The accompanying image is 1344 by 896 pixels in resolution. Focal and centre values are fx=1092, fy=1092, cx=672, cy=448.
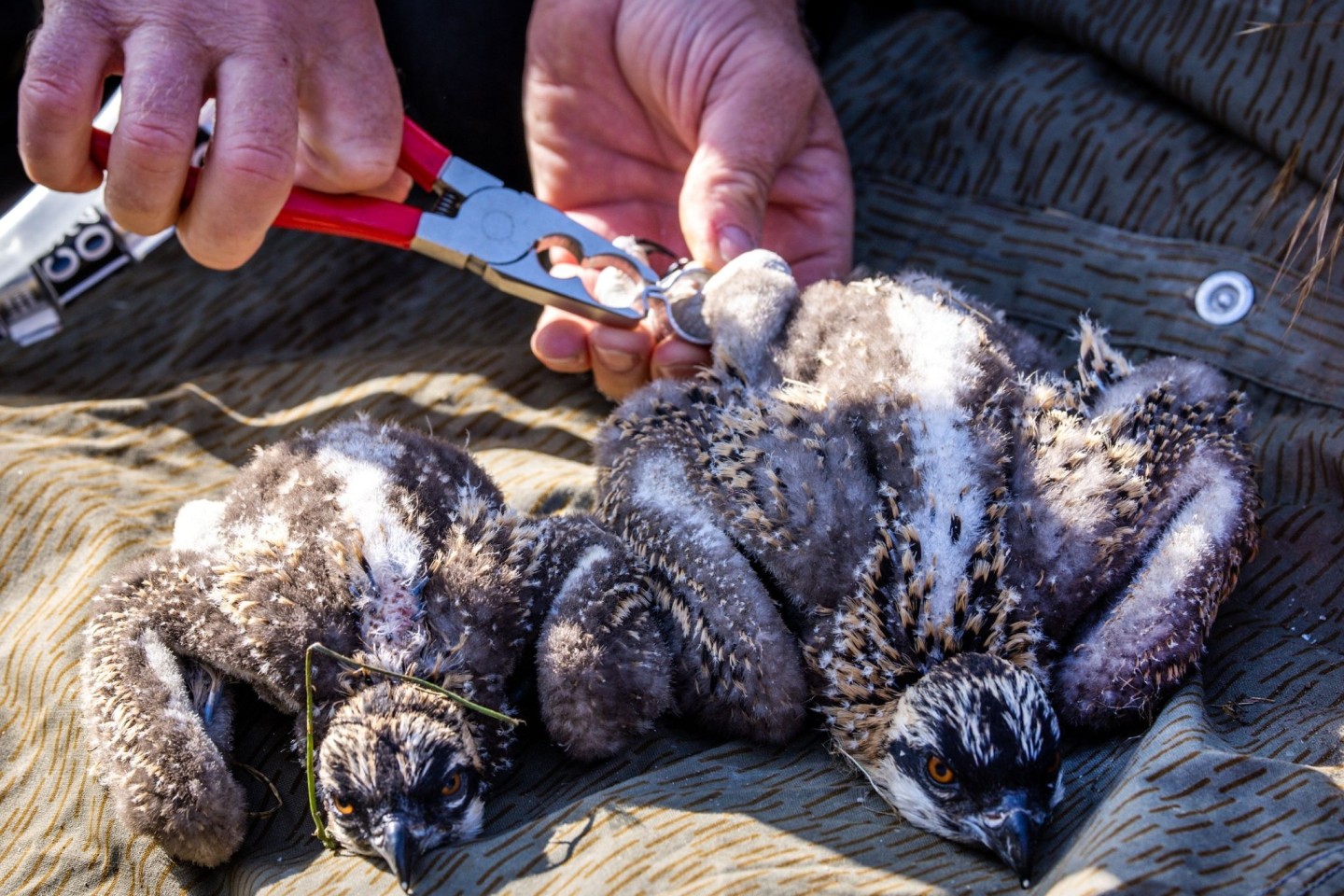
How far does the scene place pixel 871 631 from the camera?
2658mm

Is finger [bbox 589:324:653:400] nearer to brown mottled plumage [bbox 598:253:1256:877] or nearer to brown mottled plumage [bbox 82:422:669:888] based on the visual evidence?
brown mottled plumage [bbox 598:253:1256:877]

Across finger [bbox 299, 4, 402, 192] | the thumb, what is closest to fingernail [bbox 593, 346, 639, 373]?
the thumb

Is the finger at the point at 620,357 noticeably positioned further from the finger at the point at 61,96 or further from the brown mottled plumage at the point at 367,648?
the finger at the point at 61,96

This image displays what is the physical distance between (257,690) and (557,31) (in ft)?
9.32

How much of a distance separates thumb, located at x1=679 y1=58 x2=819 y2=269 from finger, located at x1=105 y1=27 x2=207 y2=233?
154 centimetres

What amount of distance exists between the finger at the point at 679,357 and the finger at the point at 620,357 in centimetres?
12

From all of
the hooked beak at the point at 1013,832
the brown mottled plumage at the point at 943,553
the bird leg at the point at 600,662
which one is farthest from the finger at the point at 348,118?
the hooked beak at the point at 1013,832

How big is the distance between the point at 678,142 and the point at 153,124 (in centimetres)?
209

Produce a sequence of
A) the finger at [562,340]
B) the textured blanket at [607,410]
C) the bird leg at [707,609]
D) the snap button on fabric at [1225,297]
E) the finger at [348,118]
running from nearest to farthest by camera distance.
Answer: the textured blanket at [607,410], the bird leg at [707,609], the finger at [348,118], the snap button on fabric at [1225,297], the finger at [562,340]

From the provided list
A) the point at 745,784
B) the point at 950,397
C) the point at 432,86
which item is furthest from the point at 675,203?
the point at 745,784

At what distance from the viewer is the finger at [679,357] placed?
3.56m

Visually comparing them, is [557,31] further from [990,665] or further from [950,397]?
[990,665]

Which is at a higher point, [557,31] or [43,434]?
[557,31]

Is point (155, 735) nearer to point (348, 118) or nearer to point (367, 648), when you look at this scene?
point (367, 648)
